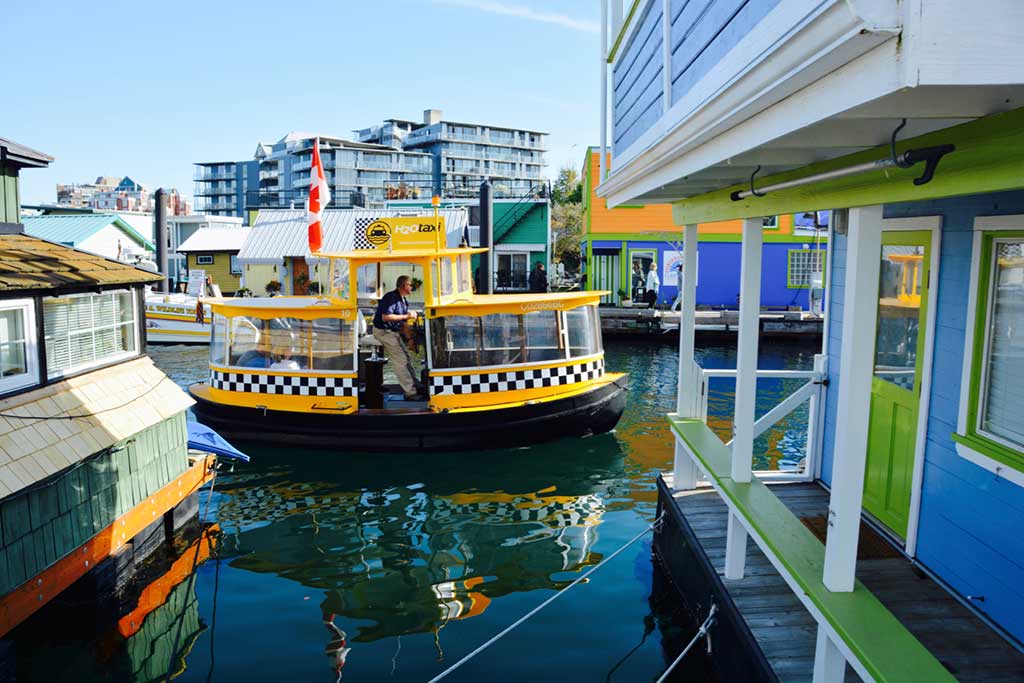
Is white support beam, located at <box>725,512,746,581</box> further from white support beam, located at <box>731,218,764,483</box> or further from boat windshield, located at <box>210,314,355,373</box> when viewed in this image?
boat windshield, located at <box>210,314,355,373</box>

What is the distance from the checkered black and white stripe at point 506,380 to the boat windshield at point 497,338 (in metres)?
0.15

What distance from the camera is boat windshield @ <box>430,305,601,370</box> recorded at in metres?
10.6

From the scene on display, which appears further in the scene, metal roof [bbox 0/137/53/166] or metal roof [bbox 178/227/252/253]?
metal roof [bbox 178/227/252/253]

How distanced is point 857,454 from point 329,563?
5.39 m

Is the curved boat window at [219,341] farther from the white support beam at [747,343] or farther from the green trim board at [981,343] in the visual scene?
the green trim board at [981,343]

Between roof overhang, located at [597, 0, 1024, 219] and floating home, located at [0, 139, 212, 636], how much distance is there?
4.73 meters

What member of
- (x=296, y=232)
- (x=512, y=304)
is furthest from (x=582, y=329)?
(x=296, y=232)

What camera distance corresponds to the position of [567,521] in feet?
28.1

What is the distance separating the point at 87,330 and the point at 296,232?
2482cm

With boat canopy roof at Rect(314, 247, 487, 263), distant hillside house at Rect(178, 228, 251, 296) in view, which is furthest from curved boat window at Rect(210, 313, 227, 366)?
distant hillside house at Rect(178, 228, 251, 296)

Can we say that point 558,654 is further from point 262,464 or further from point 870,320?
point 262,464

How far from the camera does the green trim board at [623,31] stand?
17.8 feet

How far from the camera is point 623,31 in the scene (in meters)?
6.05

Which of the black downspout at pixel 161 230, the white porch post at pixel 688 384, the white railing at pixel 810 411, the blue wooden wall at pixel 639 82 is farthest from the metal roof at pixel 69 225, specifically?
the white railing at pixel 810 411
